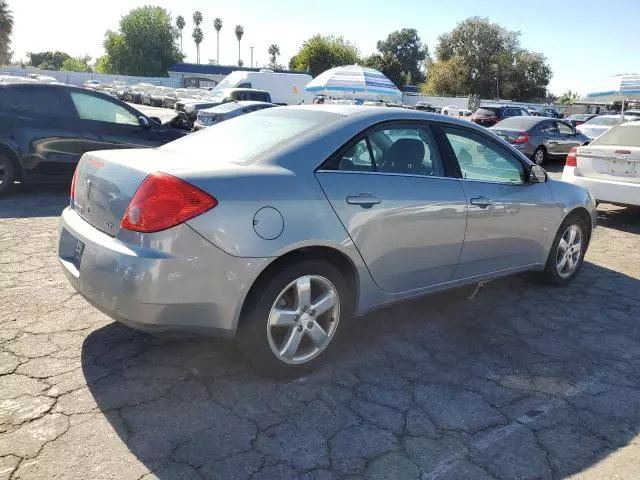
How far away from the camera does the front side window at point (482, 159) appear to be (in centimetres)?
381

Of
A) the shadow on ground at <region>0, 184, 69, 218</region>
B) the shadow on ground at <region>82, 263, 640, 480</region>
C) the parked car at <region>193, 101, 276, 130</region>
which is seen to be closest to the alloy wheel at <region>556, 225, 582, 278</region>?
the shadow on ground at <region>82, 263, 640, 480</region>

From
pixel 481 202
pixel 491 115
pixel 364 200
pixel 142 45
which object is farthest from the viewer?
pixel 142 45

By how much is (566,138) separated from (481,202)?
42.5ft

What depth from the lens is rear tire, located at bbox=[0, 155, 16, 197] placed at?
688 cm

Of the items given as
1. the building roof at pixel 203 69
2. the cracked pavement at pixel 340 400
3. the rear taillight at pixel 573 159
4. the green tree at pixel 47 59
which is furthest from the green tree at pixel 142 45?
the cracked pavement at pixel 340 400

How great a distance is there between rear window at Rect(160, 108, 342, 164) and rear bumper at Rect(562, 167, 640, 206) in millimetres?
5114

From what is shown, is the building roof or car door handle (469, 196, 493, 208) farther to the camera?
the building roof

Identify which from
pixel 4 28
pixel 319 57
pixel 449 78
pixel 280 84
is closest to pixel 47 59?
pixel 4 28

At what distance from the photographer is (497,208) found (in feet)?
12.9

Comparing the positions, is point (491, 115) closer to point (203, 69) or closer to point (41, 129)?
point (41, 129)

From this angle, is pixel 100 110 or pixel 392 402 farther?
pixel 100 110

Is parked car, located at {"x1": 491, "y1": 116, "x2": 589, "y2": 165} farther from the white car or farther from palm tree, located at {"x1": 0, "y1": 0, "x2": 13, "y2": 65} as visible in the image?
palm tree, located at {"x1": 0, "y1": 0, "x2": 13, "y2": 65}

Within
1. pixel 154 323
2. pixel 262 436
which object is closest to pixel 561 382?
A: pixel 262 436

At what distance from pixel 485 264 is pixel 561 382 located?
3.47 feet
